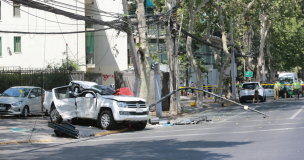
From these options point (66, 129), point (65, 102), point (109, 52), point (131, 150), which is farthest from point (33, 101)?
point (109, 52)

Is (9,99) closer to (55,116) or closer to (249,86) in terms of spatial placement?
(55,116)

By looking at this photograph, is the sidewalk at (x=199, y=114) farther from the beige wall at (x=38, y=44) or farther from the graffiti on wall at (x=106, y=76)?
the graffiti on wall at (x=106, y=76)

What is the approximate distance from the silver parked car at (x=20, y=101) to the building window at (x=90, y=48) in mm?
15143

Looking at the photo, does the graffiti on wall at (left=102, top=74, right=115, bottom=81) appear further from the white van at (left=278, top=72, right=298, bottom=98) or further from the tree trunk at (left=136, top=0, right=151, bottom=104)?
the tree trunk at (left=136, top=0, right=151, bottom=104)

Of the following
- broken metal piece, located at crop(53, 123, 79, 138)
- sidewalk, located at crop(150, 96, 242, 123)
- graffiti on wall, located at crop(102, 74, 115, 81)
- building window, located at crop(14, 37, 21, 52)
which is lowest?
sidewalk, located at crop(150, 96, 242, 123)

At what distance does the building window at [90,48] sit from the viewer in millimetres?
34219

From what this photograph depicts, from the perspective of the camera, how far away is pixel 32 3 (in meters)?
13.1

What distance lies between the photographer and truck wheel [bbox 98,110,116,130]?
13.6 metres

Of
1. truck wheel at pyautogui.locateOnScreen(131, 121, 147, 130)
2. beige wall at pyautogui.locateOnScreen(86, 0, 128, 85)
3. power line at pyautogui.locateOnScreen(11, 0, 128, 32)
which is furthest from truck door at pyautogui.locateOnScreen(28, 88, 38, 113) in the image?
beige wall at pyautogui.locateOnScreen(86, 0, 128, 85)

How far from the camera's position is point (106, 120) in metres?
13.8

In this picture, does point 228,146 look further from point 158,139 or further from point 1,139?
point 1,139

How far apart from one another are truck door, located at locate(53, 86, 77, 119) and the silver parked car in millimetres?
3160

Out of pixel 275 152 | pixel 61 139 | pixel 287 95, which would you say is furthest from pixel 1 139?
pixel 287 95

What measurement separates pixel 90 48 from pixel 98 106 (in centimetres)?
2116
